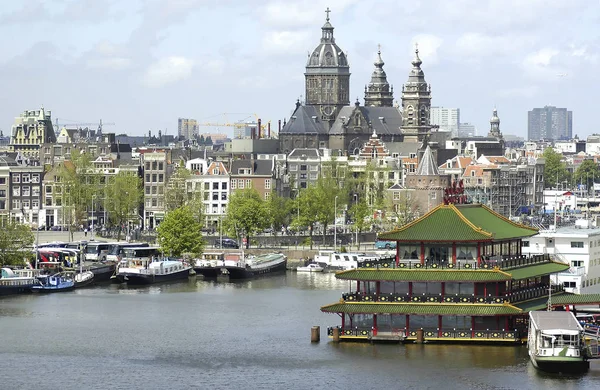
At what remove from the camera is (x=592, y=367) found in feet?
306

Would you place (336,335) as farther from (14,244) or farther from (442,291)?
(14,244)

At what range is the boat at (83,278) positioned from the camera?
14288 centimetres

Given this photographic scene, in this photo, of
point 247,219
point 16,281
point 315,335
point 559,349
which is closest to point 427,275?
point 315,335

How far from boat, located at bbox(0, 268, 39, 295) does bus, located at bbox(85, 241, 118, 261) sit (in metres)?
22.5

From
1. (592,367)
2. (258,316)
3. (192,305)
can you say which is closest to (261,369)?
(592,367)

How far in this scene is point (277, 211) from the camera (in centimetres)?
19300

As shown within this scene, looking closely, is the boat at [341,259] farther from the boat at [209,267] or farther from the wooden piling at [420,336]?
the wooden piling at [420,336]

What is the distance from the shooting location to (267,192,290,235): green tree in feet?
623

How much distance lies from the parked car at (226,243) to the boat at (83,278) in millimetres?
32761

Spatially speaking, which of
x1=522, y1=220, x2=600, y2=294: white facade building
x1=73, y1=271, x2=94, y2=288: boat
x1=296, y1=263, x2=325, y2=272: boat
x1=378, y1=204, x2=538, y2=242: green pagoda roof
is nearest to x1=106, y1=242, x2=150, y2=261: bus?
x1=73, y1=271, x2=94, y2=288: boat

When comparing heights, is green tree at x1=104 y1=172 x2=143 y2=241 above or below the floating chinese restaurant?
above

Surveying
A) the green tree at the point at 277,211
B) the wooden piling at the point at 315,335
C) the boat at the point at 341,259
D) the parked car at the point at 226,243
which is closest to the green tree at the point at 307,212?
the green tree at the point at 277,211

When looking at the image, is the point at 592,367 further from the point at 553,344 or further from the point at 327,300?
the point at 327,300

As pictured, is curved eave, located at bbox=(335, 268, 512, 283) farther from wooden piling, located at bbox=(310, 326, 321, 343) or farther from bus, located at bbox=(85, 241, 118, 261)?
bus, located at bbox=(85, 241, 118, 261)
